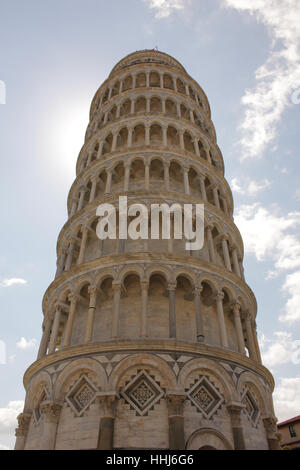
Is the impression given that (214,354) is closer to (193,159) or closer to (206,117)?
(193,159)

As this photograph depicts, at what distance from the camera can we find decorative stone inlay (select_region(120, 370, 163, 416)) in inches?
520

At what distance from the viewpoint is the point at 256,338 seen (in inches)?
730

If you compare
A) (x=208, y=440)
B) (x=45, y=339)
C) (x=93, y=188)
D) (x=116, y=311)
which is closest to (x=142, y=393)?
(x=208, y=440)

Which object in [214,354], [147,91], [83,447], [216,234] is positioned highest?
[147,91]

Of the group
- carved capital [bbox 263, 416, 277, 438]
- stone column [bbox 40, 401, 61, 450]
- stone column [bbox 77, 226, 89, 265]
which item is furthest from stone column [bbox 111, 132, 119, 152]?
carved capital [bbox 263, 416, 277, 438]

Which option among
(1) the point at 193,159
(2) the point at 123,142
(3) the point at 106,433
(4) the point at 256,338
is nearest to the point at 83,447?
(3) the point at 106,433

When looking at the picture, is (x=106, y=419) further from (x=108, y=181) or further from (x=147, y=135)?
(x=147, y=135)

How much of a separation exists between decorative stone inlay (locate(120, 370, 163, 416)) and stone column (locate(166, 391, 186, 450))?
54 centimetres

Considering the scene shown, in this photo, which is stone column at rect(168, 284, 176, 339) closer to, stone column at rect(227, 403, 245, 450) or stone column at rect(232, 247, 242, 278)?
stone column at rect(227, 403, 245, 450)

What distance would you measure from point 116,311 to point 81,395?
3.38 meters

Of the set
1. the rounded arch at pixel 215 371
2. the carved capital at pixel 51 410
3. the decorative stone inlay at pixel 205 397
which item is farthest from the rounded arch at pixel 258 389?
the carved capital at pixel 51 410

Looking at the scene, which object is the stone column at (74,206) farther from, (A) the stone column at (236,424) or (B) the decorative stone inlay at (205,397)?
(A) the stone column at (236,424)

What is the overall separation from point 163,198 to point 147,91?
1131 centimetres

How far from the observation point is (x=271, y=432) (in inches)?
598
